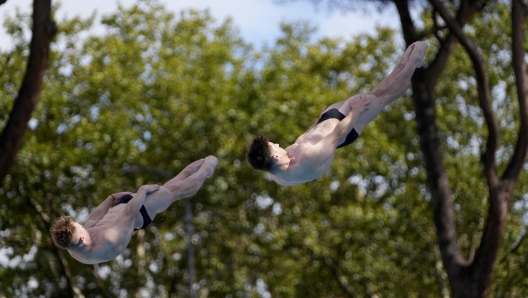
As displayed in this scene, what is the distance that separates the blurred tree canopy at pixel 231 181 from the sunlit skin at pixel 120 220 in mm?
14322

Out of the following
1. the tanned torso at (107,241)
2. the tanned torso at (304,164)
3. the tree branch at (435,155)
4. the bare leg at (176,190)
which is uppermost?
the tanned torso at (304,164)

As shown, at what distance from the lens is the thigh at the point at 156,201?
26.7 feet

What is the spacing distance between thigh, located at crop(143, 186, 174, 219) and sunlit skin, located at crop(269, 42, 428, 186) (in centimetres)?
114

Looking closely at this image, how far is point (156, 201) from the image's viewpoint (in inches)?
321

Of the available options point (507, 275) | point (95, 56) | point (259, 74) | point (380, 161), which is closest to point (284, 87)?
→ point (259, 74)

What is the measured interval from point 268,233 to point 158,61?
642 cm

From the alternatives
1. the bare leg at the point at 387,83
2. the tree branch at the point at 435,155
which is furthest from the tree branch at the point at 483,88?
the bare leg at the point at 387,83

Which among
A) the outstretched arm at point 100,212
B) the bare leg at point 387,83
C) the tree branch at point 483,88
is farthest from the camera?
the tree branch at point 483,88

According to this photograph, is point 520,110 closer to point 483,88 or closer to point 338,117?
point 483,88

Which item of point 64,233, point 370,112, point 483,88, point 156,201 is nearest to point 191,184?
point 156,201

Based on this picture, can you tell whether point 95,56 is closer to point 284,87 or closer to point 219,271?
point 284,87

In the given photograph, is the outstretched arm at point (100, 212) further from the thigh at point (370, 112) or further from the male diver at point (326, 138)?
the thigh at point (370, 112)

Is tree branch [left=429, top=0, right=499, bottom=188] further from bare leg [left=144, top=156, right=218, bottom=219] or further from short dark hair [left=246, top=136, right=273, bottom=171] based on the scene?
short dark hair [left=246, top=136, right=273, bottom=171]

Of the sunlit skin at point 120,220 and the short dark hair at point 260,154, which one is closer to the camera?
the short dark hair at point 260,154
